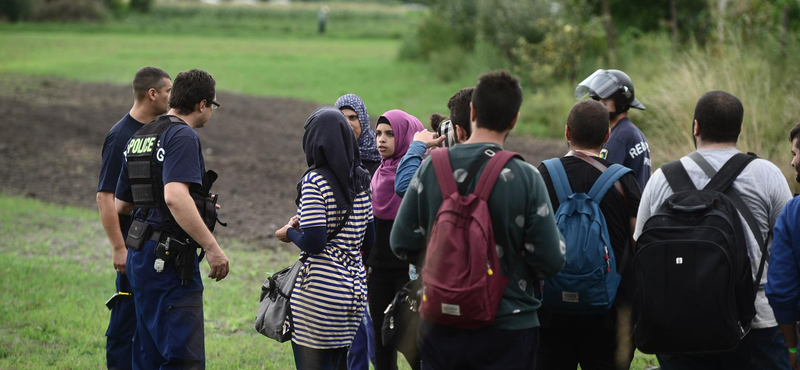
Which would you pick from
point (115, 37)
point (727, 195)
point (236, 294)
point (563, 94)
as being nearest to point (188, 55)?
point (115, 37)

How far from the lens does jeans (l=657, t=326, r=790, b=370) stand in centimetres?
350

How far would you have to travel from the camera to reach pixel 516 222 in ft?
9.98

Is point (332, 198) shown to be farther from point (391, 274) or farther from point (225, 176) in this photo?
point (225, 176)

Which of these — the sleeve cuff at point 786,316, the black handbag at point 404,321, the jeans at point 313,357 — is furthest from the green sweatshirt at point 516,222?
the jeans at point 313,357

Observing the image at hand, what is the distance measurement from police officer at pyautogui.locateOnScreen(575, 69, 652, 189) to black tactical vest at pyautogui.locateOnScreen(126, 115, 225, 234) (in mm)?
2655

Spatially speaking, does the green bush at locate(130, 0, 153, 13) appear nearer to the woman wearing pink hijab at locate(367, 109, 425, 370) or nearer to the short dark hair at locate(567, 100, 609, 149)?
the woman wearing pink hijab at locate(367, 109, 425, 370)

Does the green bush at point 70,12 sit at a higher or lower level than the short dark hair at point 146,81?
higher

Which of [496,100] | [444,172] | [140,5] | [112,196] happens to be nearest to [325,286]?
[444,172]

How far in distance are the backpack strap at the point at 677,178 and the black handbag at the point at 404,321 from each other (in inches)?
51.5

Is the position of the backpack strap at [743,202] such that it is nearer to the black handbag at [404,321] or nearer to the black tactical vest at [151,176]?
the black handbag at [404,321]

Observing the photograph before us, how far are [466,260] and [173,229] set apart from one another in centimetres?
206

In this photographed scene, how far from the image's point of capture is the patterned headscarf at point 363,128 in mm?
5164

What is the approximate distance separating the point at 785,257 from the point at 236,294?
5.66 meters

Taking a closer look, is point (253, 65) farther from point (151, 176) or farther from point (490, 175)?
point (490, 175)
